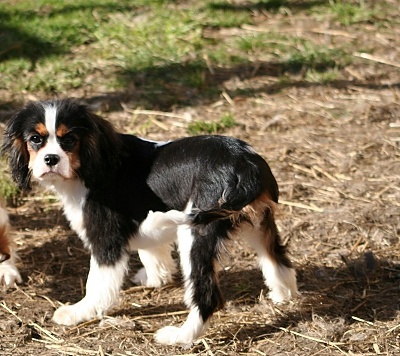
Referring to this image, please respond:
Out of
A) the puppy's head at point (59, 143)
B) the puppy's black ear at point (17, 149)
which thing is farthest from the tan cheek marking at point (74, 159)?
the puppy's black ear at point (17, 149)

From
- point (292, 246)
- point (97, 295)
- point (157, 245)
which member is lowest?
point (292, 246)

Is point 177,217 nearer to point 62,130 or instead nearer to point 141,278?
point 62,130

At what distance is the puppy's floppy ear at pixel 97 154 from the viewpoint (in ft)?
15.8

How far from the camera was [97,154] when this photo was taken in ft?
15.8

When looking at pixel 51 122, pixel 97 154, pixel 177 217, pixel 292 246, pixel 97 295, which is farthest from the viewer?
pixel 292 246

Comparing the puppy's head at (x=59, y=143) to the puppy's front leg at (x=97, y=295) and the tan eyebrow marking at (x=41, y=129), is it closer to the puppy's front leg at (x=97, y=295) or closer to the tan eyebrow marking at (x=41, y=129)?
the tan eyebrow marking at (x=41, y=129)

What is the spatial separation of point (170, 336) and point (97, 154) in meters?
1.10

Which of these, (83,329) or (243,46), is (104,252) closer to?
(83,329)

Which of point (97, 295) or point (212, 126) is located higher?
point (212, 126)

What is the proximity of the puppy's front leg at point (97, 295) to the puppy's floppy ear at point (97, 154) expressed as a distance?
48 cm

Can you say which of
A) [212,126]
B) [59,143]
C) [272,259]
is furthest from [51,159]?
[212,126]

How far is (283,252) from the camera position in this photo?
197 inches

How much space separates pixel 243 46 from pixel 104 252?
486 centimetres

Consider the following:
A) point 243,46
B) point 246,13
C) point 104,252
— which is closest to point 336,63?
point 243,46
